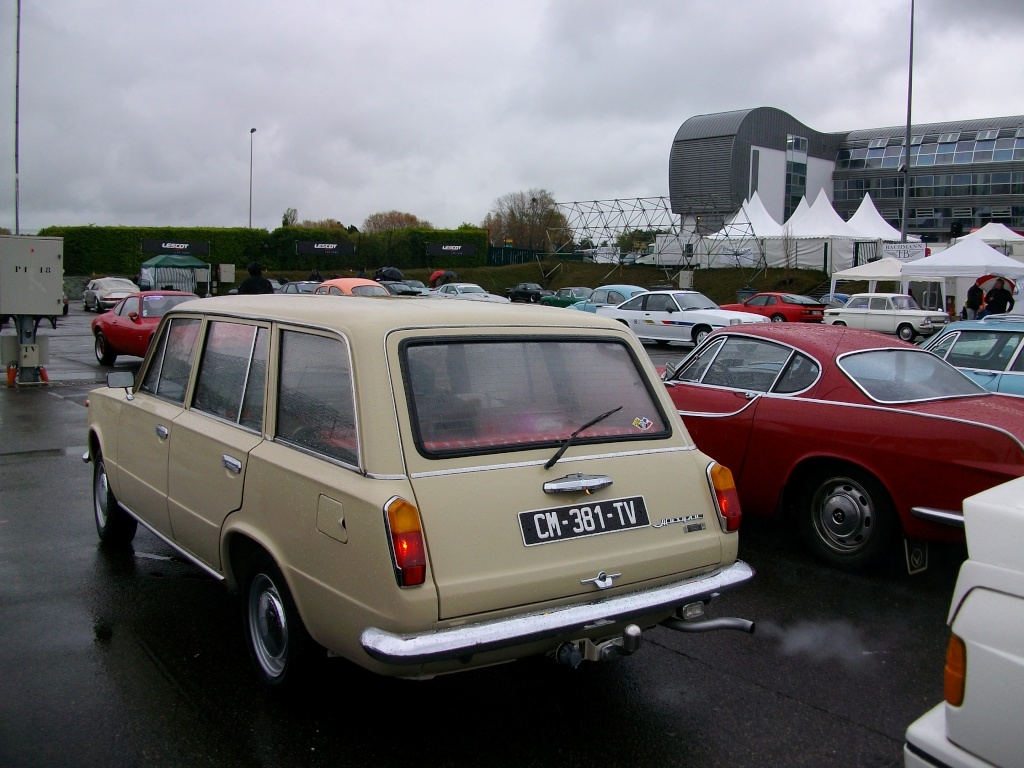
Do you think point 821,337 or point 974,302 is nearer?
point 821,337

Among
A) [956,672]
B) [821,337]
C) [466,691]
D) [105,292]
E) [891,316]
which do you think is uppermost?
[105,292]

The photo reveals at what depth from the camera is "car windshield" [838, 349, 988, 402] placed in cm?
587

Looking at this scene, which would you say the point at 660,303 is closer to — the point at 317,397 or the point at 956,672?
the point at 317,397

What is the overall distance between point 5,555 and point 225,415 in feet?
8.71

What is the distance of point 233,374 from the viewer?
4.29 metres

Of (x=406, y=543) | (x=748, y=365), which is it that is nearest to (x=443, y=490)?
(x=406, y=543)

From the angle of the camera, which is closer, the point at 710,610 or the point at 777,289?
the point at 710,610

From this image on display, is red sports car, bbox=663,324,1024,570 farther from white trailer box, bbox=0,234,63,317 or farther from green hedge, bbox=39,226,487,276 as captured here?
green hedge, bbox=39,226,487,276

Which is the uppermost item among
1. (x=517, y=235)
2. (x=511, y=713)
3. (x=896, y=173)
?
(x=896, y=173)

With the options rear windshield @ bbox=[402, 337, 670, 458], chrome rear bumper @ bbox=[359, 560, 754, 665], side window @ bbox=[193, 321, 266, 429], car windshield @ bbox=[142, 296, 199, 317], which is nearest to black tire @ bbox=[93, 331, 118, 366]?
car windshield @ bbox=[142, 296, 199, 317]

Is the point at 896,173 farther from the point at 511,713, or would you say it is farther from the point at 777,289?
the point at 511,713

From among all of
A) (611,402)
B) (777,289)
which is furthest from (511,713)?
(777,289)

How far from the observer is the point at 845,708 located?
390 cm

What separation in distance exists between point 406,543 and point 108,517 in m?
3.58
